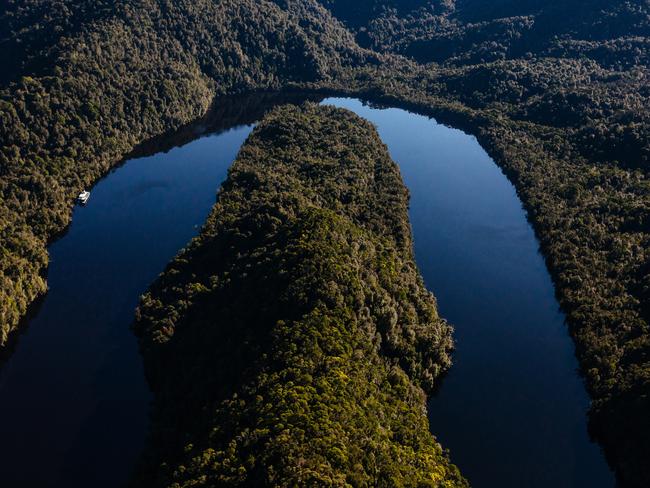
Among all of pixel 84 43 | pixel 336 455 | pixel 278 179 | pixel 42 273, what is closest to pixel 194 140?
pixel 84 43

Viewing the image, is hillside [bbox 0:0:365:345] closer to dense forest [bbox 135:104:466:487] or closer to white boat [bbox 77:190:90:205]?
white boat [bbox 77:190:90:205]

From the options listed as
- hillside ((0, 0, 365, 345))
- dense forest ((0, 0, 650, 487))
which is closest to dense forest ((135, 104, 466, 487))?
→ dense forest ((0, 0, 650, 487))

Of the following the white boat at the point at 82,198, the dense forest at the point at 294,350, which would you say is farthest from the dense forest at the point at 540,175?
the dense forest at the point at 294,350

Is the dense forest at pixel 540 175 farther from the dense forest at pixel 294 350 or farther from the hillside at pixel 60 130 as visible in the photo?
the dense forest at pixel 294 350

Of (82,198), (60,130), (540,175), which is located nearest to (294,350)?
(82,198)

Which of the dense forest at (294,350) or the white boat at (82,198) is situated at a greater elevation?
the white boat at (82,198)

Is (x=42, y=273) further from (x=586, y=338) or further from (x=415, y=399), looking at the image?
(x=586, y=338)

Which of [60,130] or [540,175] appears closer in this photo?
[60,130]

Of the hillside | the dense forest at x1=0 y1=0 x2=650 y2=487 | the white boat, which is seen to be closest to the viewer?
the dense forest at x1=0 y1=0 x2=650 y2=487

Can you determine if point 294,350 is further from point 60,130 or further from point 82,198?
point 60,130
